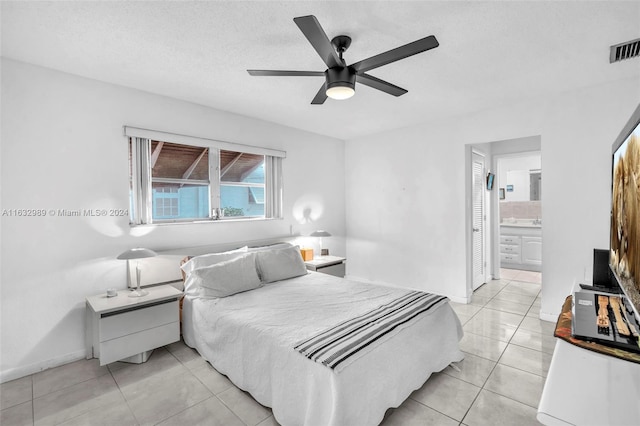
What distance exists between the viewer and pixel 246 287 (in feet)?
9.86

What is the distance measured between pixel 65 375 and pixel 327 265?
2.90m

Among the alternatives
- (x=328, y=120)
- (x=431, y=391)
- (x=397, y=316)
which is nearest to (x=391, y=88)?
(x=397, y=316)

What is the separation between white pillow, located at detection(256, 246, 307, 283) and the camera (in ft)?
10.9

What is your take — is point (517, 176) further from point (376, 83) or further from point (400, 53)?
point (400, 53)

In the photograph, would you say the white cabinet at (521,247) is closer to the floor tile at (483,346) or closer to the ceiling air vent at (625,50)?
the floor tile at (483,346)

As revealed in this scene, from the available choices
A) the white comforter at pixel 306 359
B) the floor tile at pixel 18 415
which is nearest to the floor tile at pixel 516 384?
the white comforter at pixel 306 359

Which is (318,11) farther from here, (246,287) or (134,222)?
(134,222)

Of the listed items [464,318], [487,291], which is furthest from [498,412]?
[487,291]

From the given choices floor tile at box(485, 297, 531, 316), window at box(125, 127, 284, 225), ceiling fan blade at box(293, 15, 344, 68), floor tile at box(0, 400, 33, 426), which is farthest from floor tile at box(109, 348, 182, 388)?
floor tile at box(485, 297, 531, 316)

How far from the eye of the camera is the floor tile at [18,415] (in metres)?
1.99

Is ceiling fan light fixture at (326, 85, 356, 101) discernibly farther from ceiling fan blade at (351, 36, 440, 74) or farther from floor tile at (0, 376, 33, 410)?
floor tile at (0, 376, 33, 410)

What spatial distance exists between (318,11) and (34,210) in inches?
111

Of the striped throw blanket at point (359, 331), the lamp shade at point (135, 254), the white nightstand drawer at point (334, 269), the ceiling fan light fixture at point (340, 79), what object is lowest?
the white nightstand drawer at point (334, 269)

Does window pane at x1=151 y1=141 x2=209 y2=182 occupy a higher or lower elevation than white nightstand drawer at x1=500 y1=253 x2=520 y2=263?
higher
